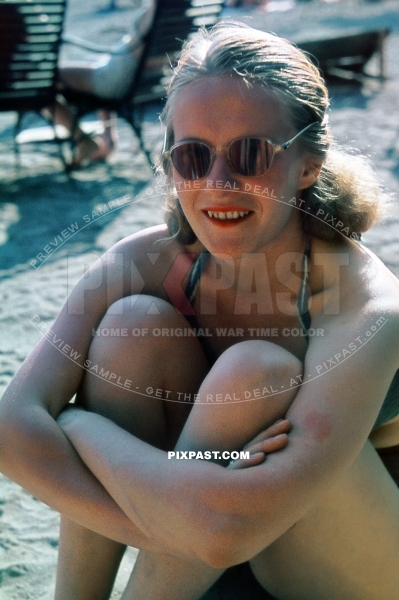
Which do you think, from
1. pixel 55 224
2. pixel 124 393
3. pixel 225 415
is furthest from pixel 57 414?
pixel 55 224

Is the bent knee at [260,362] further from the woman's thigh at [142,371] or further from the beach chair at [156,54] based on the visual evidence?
the beach chair at [156,54]

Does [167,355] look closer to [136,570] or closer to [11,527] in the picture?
[136,570]

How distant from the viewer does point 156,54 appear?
555cm

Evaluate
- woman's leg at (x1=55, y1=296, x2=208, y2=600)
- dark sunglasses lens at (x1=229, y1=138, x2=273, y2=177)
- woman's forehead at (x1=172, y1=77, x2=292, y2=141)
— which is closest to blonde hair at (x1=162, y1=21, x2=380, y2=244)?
woman's forehead at (x1=172, y1=77, x2=292, y2=141)

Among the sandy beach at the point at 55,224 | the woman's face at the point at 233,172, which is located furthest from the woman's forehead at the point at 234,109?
the sandy beach at the point at 55,224

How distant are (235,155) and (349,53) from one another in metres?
7.87

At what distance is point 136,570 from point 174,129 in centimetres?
107

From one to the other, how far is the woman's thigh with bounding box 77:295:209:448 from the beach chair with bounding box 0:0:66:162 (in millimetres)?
3960

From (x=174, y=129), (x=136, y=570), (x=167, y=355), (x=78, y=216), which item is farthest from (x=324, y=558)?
(x=78, y=216)

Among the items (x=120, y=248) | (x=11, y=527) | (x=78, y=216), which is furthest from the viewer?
(x=78, y=216)

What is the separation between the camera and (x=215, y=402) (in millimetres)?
1511

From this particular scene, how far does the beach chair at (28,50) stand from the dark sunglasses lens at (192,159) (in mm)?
3926

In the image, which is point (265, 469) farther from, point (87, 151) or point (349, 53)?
point (349, 53)

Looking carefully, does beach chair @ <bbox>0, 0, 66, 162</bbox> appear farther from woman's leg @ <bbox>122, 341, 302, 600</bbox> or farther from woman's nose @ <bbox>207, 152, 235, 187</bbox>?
woman's leg @ <bbox>122, 341, 302, 600</bbox>
